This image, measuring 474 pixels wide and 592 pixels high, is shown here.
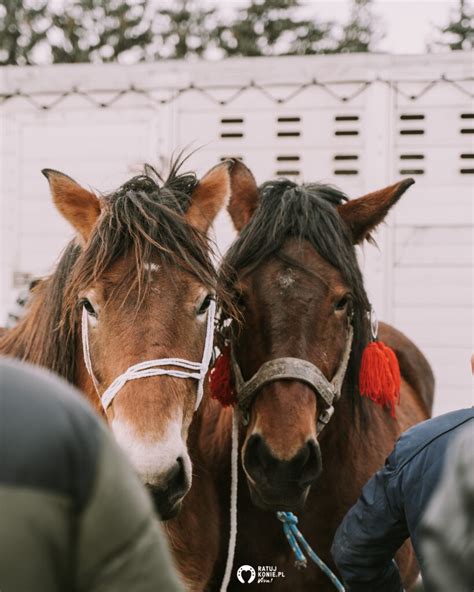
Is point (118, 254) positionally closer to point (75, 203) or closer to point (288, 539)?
point (75, 203)

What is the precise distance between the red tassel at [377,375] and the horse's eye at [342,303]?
0.22 meters

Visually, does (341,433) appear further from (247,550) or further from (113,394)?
(113,394)

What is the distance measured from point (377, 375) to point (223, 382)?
0.57 metres

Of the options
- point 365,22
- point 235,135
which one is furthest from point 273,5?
point 235,135

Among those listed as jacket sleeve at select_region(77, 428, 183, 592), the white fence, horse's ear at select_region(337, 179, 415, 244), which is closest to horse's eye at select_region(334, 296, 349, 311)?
horse's ear at select_region(337, 179, 415, 244)

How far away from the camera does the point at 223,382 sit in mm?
2582

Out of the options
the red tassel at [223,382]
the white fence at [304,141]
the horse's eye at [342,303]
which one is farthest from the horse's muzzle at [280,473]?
the white fence at [304,141]

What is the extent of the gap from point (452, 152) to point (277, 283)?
9.15 feet

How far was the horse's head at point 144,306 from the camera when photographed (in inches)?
69.2

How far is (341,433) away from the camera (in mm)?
2771

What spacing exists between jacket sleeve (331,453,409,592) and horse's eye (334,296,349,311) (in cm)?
76

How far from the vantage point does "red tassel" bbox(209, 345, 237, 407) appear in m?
2.58

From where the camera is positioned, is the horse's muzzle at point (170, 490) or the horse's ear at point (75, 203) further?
the horse's ear at point (75, 203)
